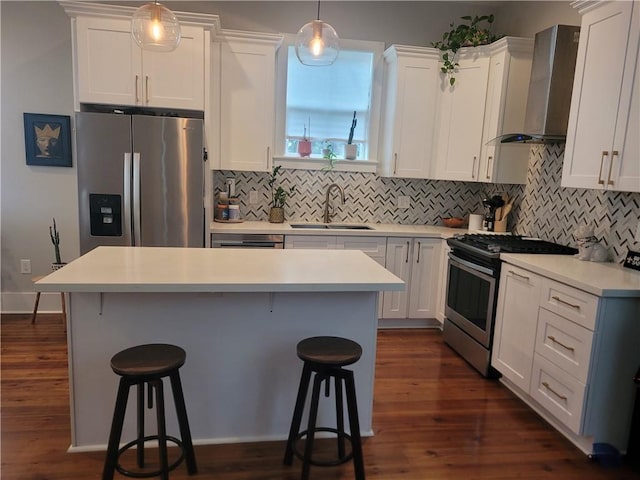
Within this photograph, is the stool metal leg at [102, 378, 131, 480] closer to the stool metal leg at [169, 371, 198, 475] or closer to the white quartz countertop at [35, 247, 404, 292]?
the stool metal leg at [169, 371, 198, 475]

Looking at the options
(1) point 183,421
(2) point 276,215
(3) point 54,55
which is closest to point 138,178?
(2) point 276,215

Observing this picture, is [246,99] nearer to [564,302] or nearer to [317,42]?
[317,42]

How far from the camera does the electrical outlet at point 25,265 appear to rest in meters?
3.93

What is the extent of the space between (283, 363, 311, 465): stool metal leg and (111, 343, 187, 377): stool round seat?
1.71 ft

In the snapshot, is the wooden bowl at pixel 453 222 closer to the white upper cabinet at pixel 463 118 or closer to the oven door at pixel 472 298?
the white upper cabinet at pixel 463 118

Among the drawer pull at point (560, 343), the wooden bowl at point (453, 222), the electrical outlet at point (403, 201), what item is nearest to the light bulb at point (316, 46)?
the drawer pull at point (560, 343)

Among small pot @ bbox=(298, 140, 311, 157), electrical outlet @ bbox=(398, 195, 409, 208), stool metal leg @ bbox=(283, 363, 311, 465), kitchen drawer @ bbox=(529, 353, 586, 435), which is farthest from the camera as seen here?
electrical outlet @ bbox=(398, 195, 409, 208)

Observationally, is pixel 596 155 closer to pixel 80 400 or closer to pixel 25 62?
pixel 80 400

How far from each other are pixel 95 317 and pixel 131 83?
6.67 ft

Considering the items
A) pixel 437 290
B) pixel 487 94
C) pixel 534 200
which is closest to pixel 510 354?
pixel 437 290

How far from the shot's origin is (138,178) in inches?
127

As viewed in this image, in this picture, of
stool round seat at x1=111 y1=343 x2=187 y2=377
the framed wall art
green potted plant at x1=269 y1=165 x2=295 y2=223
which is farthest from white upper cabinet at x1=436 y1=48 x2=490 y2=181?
the framed wall art

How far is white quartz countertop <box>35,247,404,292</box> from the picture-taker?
183cm

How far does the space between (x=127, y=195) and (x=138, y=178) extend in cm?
15
